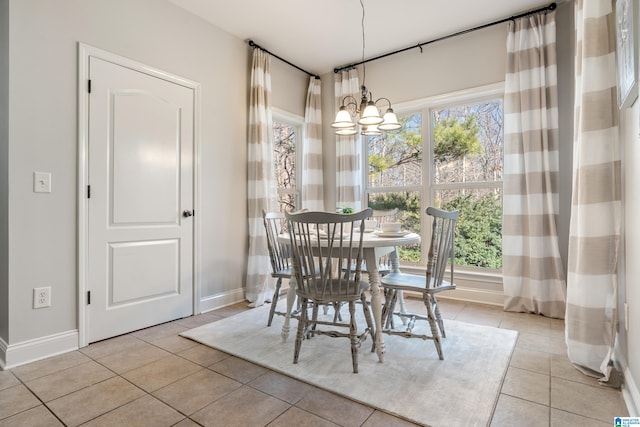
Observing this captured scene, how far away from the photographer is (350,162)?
401 centimetres

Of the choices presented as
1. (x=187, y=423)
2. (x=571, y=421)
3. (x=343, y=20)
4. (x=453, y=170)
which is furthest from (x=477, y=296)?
(x=343, y=20)

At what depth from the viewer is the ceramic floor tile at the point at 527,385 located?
1.60 m

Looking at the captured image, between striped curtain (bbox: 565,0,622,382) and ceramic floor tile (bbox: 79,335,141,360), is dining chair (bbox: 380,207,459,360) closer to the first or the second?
striped curtain (bbox: 565,0,622,382)

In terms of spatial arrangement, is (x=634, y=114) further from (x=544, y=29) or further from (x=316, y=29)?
(x=316, y=29)

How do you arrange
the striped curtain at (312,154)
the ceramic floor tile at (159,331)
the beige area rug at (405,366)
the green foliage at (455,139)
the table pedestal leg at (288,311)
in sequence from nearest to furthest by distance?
the beige area rug at (405,366), the table pedestal leg at (288,311), the ceramic floor tile at (159,331), the green foliage at (455,139), the striped curtain at (312,154)

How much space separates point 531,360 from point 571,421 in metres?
0.61

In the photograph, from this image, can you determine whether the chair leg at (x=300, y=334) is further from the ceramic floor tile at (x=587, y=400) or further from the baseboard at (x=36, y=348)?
the baseboard at (x=36, y=348)

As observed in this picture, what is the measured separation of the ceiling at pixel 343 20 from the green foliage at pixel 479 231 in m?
1.72

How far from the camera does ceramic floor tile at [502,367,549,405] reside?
62.9 inches

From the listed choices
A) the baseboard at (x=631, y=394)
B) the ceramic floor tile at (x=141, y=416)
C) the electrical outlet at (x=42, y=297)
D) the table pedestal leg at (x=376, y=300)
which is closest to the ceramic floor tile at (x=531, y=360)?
the baseboard at (x=631, y=394)

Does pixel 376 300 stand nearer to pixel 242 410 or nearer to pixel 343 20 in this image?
pixel 242 410

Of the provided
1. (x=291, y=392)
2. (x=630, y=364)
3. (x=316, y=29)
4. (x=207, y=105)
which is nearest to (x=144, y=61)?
(x=207, y=105)

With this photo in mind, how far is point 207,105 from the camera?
308cm

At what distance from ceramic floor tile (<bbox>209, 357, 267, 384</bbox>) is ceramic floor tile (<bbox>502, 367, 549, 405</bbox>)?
1.31 metres
